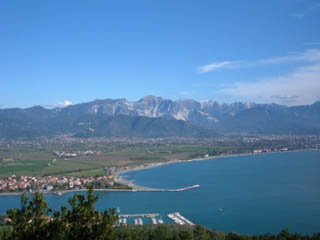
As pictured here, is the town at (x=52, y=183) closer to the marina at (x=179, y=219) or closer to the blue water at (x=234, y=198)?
the blue water at (x=234, y=198)


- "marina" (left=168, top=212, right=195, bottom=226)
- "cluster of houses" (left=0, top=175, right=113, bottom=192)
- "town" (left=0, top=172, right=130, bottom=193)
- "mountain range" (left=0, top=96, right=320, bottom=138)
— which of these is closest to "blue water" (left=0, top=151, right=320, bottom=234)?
"marina" (left=168, top=212, right=195, bottom=226)

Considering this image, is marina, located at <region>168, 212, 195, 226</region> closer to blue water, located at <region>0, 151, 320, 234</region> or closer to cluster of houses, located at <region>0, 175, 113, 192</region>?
blue water, located at <region>0, 151, 320, 234</region>

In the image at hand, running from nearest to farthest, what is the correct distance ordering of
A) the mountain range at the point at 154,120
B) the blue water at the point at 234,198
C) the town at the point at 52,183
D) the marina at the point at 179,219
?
the marina at the point at 179,219 → the blue water at the point at 234,198 → the town at the point at 52,183 → the mountain range at the point at 154,120

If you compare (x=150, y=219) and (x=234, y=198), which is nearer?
(x=150, y=219)

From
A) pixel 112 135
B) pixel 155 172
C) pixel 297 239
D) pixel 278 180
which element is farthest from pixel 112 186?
pixel 112 135

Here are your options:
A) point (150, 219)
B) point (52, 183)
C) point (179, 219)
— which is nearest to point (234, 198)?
point (179, 219)

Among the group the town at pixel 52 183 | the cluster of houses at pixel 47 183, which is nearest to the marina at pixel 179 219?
the town at pixel 52 183

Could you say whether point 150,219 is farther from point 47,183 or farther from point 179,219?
point 47,183
